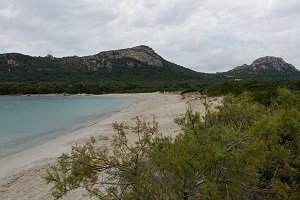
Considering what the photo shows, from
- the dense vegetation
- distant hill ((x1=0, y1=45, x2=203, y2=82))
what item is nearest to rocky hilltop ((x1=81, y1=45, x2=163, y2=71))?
distant hill ((x1=0, y1=45, x2=203, y2=82))

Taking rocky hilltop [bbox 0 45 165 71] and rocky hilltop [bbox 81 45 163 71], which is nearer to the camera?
rocky hilltop [bbox 0 45 165 71]

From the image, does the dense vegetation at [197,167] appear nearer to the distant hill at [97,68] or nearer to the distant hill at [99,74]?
the distant hill at [99,74]

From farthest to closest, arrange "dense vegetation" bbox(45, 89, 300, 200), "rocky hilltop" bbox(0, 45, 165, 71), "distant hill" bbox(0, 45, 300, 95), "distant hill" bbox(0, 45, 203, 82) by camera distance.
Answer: "rocky hilltop" bbox(0, 45, 165, 71), "distant hill" bbox(0, 45, 203, 82), "distant hill" bbox(0, 45, 300, 95), "dense vegetation" bbox(45, 89, 300, 200)

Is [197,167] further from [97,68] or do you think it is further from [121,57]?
[121,57]

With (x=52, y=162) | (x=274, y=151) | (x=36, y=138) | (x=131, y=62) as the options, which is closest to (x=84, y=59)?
(x=131, y=62)

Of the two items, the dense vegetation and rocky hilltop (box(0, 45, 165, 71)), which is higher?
rocky hilltop (box(0, 45, 165, 71))

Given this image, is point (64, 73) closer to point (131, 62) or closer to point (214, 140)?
point (131, 62)

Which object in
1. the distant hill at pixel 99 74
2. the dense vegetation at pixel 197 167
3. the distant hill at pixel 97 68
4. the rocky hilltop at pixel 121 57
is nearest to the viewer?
the dense vegetation at pixel 197 167

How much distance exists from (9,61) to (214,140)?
15793 cm

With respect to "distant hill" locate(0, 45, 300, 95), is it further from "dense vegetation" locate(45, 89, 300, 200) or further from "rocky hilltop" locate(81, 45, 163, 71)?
"dense vegetation" locate(45, 89, 300, 200)

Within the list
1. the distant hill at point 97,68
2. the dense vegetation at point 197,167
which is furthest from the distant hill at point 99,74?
the dense vegetation at point 197,167

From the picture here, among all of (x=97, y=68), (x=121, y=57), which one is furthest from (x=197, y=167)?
(x=121, y=57)

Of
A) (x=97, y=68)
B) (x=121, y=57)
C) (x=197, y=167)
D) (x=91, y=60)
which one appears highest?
(x=121, y=57)

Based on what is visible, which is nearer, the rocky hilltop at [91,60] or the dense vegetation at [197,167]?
the dense vegetation at [197,167]
